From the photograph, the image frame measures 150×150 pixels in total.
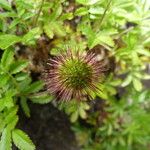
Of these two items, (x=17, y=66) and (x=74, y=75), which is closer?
(x=74, y=75)

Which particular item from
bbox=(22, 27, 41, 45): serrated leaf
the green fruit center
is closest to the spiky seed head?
the green fruit center

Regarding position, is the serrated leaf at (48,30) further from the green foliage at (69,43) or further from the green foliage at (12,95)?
the green foliage at (12,95)

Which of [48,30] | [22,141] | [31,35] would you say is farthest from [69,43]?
[22,141]

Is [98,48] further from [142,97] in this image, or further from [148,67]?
A: [148,67]

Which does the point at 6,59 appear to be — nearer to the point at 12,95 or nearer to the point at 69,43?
the point at 12,95

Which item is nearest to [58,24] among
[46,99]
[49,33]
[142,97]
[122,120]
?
[49,33]

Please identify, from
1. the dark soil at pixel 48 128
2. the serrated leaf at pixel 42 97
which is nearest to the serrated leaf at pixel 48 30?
the serrated leaf at pixel 42 97

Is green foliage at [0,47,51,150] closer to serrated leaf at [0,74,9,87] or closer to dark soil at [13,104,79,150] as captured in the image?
serrated leaf at [0,74,9,87]

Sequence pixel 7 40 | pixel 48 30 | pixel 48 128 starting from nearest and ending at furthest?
pixel 7 40
pixel 48 30
pixel 48 128

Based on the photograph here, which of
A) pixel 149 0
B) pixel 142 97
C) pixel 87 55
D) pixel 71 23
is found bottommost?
pixel 142 97
